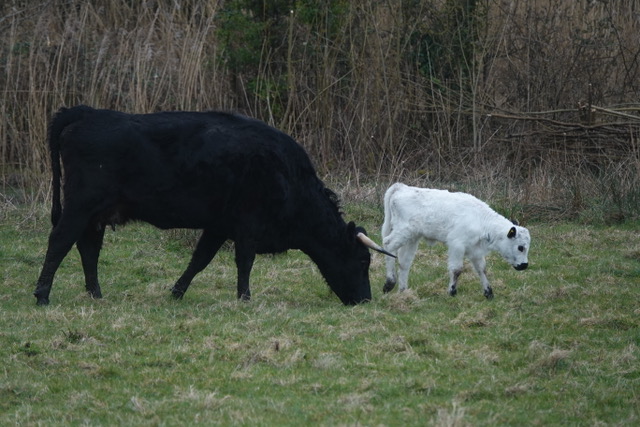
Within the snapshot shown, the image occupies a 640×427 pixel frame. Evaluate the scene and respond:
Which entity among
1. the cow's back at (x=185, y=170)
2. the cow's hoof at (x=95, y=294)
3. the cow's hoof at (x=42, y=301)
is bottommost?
the cow's hoof at (x=95, y=294)

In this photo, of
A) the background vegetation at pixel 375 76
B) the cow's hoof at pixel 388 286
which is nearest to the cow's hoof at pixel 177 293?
the cow's hoof at pixel 388 286

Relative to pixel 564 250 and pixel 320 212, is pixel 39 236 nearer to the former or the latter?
pixel 320 212

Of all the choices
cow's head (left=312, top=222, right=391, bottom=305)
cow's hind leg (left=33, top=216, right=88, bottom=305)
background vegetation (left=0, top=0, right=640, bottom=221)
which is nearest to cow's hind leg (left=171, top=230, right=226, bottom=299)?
cow's head (left=312, top=222, right=391, bottom=305)

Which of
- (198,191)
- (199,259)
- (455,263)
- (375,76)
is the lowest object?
(199,259)

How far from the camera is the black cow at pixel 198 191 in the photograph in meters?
9.34

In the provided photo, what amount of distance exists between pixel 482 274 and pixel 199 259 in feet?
9.36

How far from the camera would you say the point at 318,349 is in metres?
7.55

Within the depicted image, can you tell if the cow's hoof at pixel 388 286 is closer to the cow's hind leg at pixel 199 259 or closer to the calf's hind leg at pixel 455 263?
the calf's hind leg at pixel 455 263

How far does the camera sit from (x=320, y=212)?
10.2 meters

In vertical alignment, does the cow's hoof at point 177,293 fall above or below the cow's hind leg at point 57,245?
below

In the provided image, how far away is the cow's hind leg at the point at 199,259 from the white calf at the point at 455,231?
69.2 inches

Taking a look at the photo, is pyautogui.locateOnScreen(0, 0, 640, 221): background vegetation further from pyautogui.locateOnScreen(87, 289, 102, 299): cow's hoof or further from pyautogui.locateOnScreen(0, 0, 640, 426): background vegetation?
pyautogui.locateOnScreen(87, 289, 102, 299): cow's hoof

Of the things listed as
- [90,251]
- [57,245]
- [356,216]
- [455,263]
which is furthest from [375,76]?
[57,245]

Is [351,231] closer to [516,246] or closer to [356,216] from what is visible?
[516,246]
